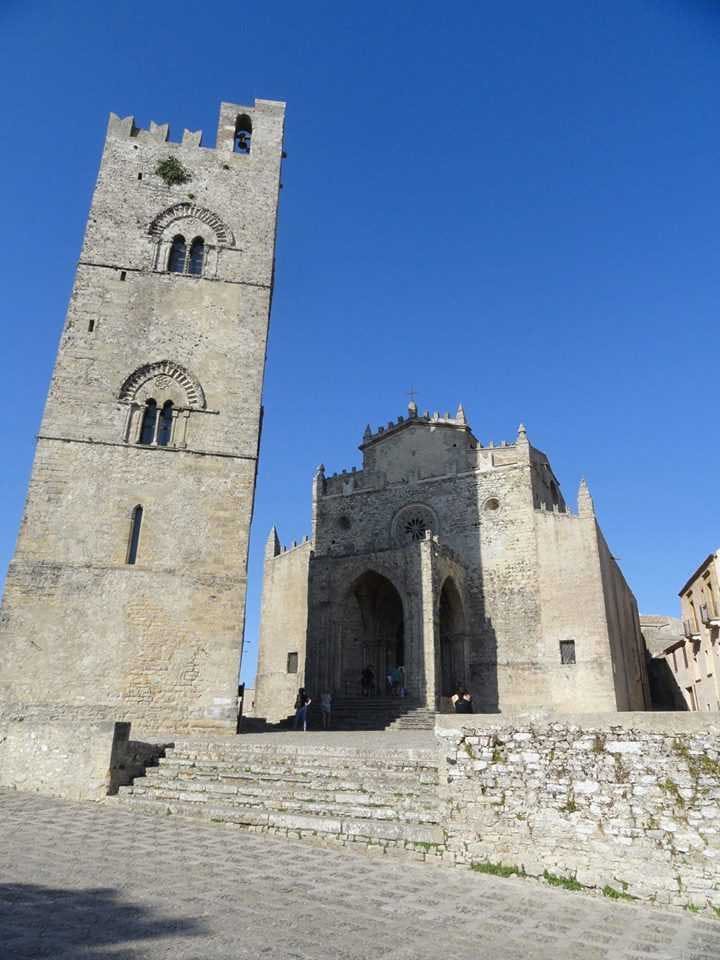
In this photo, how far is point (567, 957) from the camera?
4219 millimetres

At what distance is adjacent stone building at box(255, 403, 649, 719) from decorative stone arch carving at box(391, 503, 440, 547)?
2.6 inches

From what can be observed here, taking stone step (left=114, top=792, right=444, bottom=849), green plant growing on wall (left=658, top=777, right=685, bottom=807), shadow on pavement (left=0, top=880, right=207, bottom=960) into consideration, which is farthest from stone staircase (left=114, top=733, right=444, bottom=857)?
shadow on pavement (left=0, top=880, right=207, bottom=960)

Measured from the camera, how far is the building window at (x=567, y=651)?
928 inches

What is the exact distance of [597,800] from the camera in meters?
5.98

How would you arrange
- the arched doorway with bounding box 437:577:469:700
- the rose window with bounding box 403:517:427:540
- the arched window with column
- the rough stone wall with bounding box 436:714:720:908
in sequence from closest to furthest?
the rough stone wall with bounding box 436:714:720:908, the arched window with column, the arched doorway with bounding box 437:577:469:700, the rose window with bounding box 403:517:427:540

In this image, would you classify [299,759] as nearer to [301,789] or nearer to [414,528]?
[301,789]

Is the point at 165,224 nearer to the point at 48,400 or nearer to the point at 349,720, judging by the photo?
the point at 48,400

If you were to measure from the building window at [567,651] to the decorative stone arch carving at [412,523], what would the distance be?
23.8ft

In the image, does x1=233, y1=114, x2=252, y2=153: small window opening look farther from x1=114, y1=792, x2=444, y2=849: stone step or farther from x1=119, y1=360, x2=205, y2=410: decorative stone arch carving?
x1=114, y1=792, x2=444, y2=849: stone step

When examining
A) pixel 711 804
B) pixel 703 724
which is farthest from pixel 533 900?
pixel 703 724

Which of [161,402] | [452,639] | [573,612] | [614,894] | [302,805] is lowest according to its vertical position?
[614,894]

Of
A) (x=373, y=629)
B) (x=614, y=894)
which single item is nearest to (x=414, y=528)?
(x=373, y=629)

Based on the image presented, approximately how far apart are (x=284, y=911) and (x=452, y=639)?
67.3 ft

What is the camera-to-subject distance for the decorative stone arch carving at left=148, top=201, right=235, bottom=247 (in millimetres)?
18250
